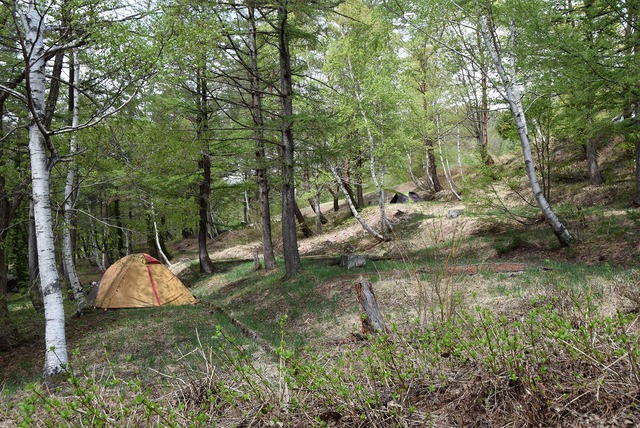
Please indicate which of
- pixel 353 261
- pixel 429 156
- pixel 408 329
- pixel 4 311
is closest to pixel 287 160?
pixel 353 261

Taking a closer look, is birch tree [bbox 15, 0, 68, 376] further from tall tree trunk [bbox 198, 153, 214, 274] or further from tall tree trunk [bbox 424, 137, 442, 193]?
tall tree trunk [bbox 424, 137, 442, 193]

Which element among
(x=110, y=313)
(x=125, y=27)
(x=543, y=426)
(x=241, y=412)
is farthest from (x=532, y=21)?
(x=110, y=313)

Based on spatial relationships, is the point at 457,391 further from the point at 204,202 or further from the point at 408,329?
the point at 204,202

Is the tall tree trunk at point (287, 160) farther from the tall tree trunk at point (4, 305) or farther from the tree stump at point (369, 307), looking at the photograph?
the tall tree trunk at point (4, 305)

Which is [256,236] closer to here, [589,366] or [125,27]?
[125,27]

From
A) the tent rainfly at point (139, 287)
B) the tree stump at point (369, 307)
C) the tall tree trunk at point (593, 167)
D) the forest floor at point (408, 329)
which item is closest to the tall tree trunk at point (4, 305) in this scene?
the forest floor at point (408, 329)

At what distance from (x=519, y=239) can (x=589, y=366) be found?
31.6 feet

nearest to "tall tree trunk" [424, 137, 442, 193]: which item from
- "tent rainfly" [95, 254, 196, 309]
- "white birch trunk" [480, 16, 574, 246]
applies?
"white birch trunk" [480, 16, 574, 246]

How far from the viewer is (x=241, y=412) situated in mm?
2803

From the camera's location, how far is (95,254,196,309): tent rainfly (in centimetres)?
1206

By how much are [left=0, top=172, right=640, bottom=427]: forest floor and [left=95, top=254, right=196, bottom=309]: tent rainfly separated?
751 millimetres

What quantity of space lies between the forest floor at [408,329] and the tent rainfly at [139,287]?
75 cm

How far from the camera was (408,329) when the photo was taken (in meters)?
4.64

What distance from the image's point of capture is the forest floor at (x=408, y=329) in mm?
2352
